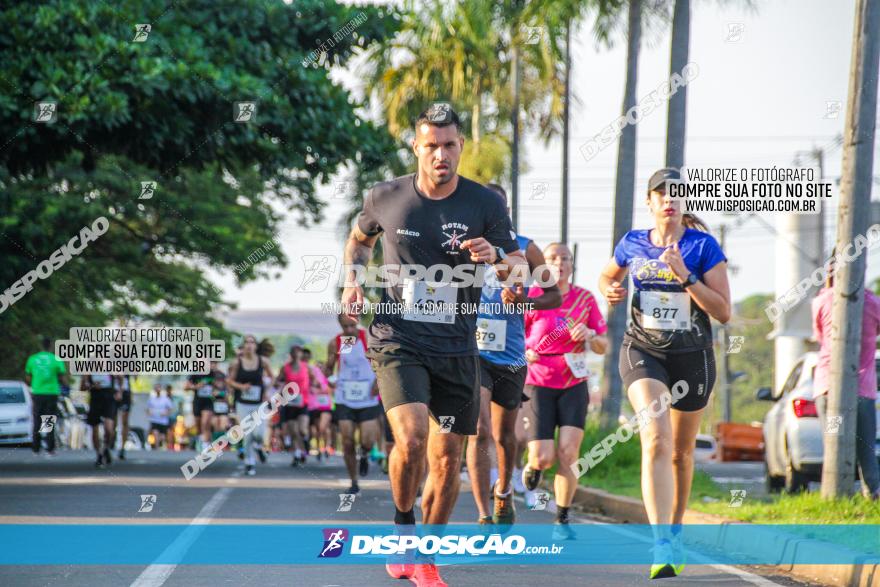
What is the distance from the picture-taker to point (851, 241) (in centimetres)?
1093

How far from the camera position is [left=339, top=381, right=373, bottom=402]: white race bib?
1564cm

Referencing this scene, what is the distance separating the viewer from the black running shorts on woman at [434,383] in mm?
6961

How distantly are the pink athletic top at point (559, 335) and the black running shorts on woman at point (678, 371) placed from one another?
2400mm

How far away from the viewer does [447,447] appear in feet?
23.4

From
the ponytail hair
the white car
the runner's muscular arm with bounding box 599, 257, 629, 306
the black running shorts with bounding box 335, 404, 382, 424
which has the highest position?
the ponytail hair

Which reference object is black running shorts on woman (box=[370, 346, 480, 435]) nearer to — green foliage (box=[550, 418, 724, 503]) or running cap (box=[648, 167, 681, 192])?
running cap (box=[648, 167, 681, 192])

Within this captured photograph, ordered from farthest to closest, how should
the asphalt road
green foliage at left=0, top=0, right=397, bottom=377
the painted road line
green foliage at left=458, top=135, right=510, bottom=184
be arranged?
green foliage at left=458, top=135, right=510, bottom=184
green foliage at left=0, top=0, right=397, bottom=377
the painted road line
the asphalt road

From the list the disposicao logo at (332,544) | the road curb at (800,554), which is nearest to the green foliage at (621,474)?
the road curb at (800,554)

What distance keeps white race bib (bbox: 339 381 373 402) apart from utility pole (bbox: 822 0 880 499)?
5.65 metres

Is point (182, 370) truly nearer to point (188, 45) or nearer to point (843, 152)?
point (188, 45)

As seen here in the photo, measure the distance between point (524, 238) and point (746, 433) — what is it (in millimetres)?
28939

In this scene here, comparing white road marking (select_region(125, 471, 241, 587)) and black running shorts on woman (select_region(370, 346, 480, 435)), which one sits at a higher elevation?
black running shorts on woman (select_region(370, 346, 480, 435))

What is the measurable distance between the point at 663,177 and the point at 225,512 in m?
5.60

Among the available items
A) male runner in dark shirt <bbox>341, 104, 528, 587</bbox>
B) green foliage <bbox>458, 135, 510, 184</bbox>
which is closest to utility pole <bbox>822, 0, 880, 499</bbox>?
male runner in dark shirt <bbox>341, 104, 528, 587</bbox>
